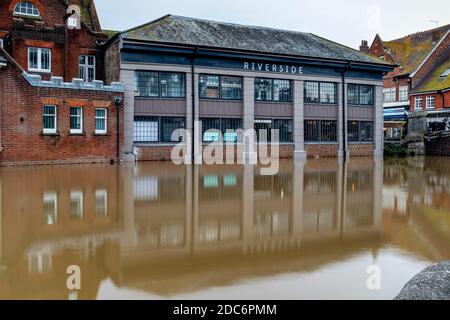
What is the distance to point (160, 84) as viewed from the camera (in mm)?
29094

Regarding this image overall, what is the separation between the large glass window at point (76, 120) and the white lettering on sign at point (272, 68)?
11615mm

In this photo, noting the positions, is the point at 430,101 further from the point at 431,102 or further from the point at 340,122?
the point at 340,122

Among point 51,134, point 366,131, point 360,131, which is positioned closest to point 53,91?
point 51,134

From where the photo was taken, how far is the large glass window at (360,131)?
3634 cm

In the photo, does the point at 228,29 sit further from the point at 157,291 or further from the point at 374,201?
the point at 157,291

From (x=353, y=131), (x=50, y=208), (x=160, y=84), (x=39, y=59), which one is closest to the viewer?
(x=50, y=208)

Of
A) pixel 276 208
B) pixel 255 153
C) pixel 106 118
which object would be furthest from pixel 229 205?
pixel 255 153

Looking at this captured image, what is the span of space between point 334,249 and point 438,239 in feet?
7.22

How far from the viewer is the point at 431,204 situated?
12625 mm

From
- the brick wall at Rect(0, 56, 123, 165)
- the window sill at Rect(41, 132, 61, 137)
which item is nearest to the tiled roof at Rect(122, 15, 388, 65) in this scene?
the brick wall at Rect(0, 56, 123, 165)

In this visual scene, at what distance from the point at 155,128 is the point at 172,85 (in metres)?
2.92

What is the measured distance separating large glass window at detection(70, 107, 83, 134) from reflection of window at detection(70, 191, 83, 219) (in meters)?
12.1

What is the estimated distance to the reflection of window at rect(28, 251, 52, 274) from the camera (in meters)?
6.36

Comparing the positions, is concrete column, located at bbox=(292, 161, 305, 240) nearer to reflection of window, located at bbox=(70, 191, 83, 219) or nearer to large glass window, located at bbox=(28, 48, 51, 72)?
reflection of window, located at bbox=(70, 191, 83, 219)
